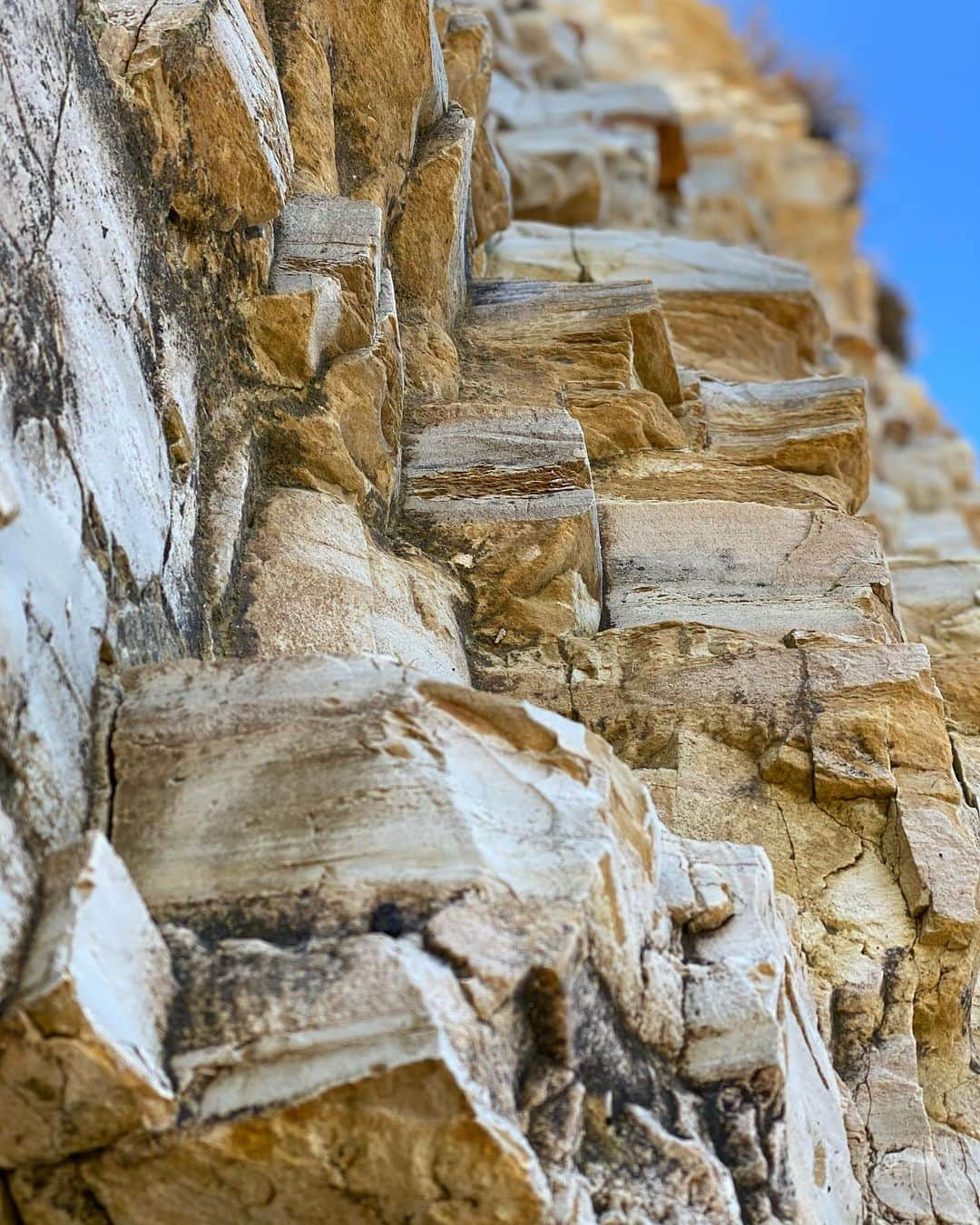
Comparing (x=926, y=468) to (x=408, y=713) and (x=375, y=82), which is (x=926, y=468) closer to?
(x=375, y=82)

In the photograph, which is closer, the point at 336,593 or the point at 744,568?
the point at 336,593

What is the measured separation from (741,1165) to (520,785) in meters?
0.55

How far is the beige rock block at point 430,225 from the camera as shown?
4.04m

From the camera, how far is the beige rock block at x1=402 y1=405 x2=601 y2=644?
3.38 meters

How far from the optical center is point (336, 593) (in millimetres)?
2918

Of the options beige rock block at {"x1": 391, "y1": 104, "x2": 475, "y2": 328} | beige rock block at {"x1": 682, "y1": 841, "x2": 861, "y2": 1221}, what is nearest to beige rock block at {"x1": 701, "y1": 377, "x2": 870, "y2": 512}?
beige rock block at {"x1": 391, "y1": 104, "x2": 475, "y2": 328}

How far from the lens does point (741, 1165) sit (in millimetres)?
2078

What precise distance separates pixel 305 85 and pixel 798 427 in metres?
1.64

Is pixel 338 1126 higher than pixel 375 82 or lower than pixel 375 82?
lower

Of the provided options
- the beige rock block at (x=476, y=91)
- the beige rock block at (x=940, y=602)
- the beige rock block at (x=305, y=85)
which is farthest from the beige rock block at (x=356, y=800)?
the beige rock block at (x=476, y=91)

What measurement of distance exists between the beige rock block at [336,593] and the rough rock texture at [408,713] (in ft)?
0.04

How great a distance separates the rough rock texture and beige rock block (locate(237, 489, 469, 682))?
0.01m

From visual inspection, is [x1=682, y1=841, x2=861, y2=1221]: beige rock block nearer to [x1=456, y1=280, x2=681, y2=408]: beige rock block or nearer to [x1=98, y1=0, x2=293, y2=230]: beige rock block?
[x1=98, y1=0, x2=293, y2=230]: beige rock block

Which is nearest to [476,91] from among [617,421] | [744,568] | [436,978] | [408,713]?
[617,421]
